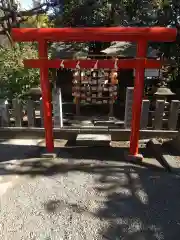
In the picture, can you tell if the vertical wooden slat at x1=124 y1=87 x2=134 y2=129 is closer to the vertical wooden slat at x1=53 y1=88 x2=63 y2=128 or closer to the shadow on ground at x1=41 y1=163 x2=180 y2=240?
the shadow on ground at x1=41 y1=163 x2=180 y2=240

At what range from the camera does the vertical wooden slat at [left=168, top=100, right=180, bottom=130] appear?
19.5 feet

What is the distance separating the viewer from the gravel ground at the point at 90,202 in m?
3.17

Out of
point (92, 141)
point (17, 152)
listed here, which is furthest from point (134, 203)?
point (17, 152)

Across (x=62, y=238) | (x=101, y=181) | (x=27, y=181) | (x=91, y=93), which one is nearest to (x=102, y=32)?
(x=101, y=181)

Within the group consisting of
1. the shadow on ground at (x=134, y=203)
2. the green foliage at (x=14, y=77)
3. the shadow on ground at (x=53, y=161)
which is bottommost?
the shadow on ground at (x=134, y=203)

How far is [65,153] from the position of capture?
548cm

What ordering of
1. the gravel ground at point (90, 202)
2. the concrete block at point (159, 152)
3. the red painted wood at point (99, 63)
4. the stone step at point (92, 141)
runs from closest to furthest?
1. the gravel ground at point (90, 202)
2. the red painted wood at point (99, 63)
3. the concrete block at point (159, 152)
4. the stone step at point (92, 141)

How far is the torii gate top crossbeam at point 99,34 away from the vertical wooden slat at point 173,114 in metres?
2.13

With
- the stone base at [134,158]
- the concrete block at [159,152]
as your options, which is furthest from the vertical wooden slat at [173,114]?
the stone base at [134,158]

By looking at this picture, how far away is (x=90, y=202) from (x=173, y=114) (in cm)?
338

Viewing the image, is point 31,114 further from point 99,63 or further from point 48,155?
point 99,63

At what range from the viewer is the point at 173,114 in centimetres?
604

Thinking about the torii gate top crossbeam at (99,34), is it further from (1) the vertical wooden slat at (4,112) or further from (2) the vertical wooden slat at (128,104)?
(1) the vertical wooden slat at (4,112)

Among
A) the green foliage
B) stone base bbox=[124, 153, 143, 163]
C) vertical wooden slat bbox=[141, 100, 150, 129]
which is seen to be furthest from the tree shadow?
the green foliage
